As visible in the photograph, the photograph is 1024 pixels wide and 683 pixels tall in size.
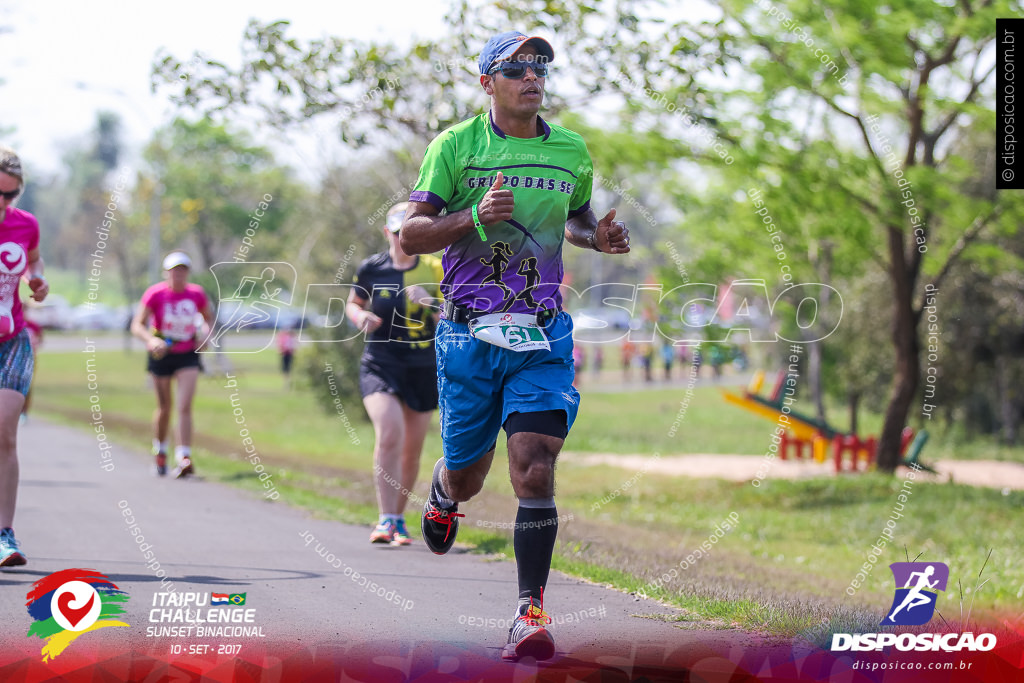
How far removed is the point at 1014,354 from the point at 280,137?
18.1 m

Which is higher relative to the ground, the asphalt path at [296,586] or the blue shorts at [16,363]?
the blue shorts at [16,363]

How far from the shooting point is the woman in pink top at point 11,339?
576cm

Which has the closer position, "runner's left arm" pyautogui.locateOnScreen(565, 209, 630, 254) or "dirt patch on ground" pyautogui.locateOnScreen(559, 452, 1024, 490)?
"runner's left arm" pyautogui.locateOnScreen(565, 209, 630, 254)

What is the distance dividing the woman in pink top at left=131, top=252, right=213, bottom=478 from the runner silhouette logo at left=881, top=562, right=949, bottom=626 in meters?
7.32

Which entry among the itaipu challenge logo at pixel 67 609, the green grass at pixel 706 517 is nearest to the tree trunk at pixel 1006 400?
the green grass at pixel 706 517

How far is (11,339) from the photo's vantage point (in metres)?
5.86

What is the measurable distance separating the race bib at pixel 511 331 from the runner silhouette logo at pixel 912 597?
6.90 ft

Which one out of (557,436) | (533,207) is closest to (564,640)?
(557,436)

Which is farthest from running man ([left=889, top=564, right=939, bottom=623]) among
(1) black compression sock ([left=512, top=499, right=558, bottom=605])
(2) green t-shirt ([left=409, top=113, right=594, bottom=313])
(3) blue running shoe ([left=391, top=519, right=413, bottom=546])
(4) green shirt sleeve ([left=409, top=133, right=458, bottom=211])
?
(3) blue running shoe ([left=391, top=519, right=413, bottom=546])

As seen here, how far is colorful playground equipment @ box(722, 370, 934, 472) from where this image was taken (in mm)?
17125

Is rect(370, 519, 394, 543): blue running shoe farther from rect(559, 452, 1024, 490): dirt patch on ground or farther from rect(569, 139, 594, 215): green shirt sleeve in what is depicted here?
rect(559, 452, 1024, 490): dirt patch on ground

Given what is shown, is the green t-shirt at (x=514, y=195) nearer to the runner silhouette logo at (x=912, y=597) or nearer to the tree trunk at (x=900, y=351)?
the runner silhouette logo at (x=912, y=597)

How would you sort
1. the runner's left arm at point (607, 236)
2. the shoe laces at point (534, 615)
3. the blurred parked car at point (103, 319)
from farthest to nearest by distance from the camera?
the blurred parked car at point (103, 319), the runner's left arm at point (607, 236), the shoe laces at point (534, 615)

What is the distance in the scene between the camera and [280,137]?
35.5 feet
